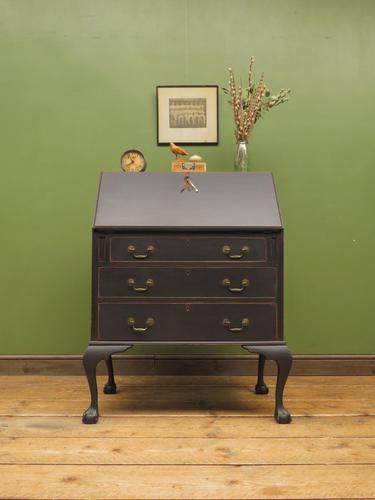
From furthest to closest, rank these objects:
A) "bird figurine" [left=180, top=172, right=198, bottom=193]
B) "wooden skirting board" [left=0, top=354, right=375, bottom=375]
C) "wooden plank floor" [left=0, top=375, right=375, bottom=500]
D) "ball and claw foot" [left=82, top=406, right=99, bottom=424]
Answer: "wooden skirting board" [left=0, top=354, right=375, bottom=375], "bird figurine" [left=180, top=172, right=198, bottom=193], "ball and claw foot" [left=82, top=406, right=99, bottom=424], "wooden plank floor" [left=0, top=375, right=375, bottom=500]

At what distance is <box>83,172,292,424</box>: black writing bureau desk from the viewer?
2.27 meters

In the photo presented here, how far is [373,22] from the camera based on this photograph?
3010mm

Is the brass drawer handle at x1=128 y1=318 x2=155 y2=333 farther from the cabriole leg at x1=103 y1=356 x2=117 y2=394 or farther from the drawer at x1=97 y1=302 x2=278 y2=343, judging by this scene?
the cabriole leg at x1=103 y1=356 x2=117 y2=394

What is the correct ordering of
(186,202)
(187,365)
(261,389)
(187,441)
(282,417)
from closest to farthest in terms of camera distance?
(187,441), (282,417), (186,202), (261,389), (187,365)

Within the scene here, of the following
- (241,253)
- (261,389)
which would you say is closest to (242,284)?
(241,253)

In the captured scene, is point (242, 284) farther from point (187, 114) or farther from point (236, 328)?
point (187, 114)

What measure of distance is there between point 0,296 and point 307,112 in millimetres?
2268

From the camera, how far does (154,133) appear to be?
3.03 meters

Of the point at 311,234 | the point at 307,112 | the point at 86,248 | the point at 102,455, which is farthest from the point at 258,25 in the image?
the point at 102,455

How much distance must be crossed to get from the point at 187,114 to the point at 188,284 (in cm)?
126

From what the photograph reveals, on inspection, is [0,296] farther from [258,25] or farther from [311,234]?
[258,25]

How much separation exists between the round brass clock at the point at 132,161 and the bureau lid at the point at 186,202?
30 centimetres

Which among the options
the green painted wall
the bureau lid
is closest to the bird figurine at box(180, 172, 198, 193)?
the bureau lid

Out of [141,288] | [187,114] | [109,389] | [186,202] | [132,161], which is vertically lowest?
[109,389]
